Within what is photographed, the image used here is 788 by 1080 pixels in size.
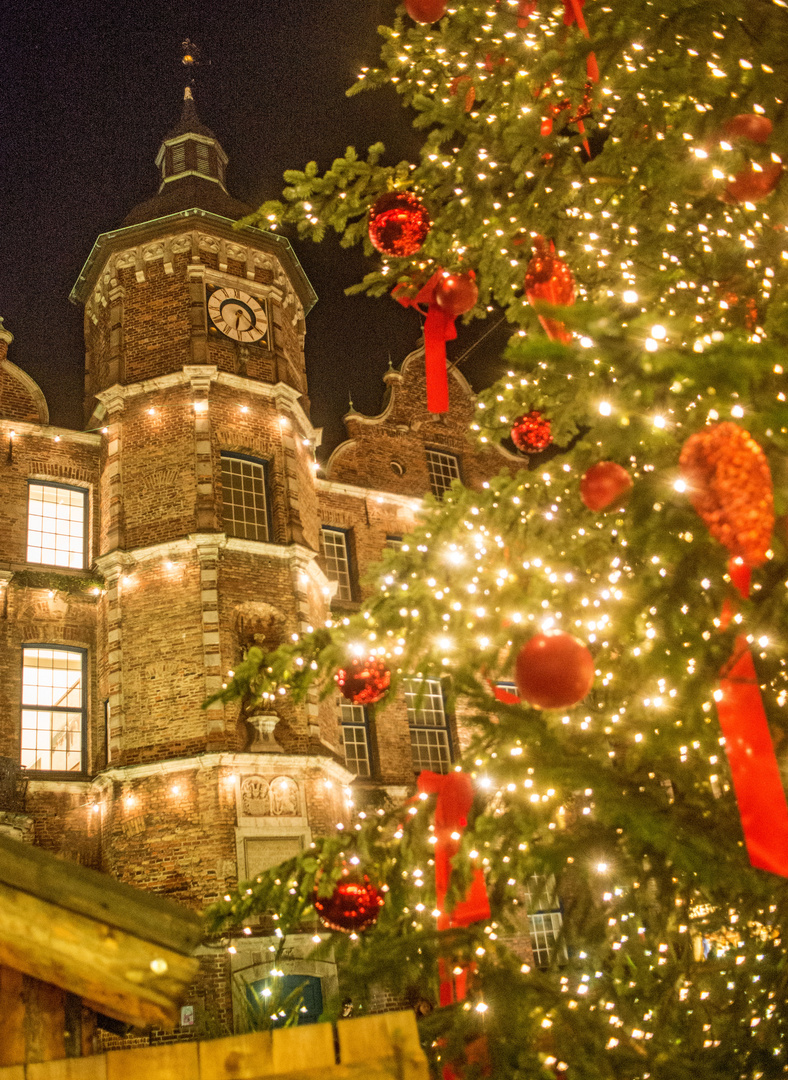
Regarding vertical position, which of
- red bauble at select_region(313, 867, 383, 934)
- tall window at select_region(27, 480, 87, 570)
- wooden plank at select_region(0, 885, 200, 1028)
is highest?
tall window at select_region(27, 480, 87, 570)

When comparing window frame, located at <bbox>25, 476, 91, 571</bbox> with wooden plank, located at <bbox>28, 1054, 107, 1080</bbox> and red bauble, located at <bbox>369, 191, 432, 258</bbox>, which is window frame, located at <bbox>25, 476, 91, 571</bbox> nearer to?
red bauble, located at <bbox>369, 191, 432, 258</bbox>

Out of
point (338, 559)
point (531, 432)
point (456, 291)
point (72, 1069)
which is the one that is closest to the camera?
point (72, 1069)

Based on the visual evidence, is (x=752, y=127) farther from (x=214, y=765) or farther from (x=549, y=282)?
(x=214, y=765)

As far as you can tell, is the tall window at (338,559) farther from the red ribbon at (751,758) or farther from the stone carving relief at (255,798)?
the red ribbon at (751,758)

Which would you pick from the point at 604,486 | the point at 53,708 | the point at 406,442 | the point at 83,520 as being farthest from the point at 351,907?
the point at 406,442

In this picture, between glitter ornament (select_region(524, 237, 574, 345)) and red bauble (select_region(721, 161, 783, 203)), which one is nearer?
red bauble (select_region(721, 161, 783, 203))

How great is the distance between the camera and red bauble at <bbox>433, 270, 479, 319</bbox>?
4.93 meters

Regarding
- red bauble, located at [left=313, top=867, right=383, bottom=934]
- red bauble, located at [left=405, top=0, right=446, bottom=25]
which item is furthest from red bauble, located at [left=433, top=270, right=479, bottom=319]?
red bauble, located at [left=313, top=867, right=383, bottom=934]

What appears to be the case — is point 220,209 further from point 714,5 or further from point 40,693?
point 714,5

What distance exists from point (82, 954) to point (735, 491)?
2521 mm

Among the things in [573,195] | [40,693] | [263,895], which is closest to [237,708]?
[40,693]

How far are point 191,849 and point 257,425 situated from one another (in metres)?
7.07

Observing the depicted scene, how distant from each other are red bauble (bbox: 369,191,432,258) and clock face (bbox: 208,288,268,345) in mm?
10620

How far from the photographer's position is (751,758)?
288 centimetres
